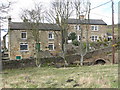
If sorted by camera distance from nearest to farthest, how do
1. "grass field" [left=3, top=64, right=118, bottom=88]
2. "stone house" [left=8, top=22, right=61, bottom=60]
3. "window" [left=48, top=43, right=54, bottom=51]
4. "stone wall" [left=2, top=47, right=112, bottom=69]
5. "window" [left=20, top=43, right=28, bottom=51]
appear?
"grass field" [left=3, top=64, right=118, bottom=88] < "stone wall" [left=2, top=47, right=112, bottom=69] < "stone house" [left=8, top=22, right=61, bottom=60] < "window" [left=20, top=43, right=28, bottom=51] < "window" [left=48, top=43, right=54, bottom=51]

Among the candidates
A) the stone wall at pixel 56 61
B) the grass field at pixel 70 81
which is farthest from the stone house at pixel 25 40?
the grass field at pixel 70 81

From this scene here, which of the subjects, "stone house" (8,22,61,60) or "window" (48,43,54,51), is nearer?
"stone house" (8,22,61,60)

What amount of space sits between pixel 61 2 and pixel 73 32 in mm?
10867

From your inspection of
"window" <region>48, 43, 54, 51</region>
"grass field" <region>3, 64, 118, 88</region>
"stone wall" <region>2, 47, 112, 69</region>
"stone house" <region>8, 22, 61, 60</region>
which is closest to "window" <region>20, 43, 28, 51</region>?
"stone house" <region>8, 22, 61, 60</region>

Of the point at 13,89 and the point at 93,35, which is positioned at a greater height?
the point at 93,35

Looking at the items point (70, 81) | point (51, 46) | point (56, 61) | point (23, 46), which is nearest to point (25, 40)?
point (23, 46)

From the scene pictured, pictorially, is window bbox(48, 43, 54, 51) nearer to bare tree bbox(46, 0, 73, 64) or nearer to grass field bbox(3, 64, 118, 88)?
bare tree bbox(46, 0, 73, 64)

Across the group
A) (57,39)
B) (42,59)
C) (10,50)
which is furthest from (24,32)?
(42,59)

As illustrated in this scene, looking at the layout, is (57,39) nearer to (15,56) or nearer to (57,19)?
(57,19)

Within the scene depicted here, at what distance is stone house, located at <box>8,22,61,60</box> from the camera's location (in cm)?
3150

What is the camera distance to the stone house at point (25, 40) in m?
31.5

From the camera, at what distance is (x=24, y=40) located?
3266 centimetres

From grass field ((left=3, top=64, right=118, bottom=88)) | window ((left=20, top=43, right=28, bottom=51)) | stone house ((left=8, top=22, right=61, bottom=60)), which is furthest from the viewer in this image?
window ((left=20, top=43, right=28, bottom=51))

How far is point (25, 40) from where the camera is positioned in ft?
107
